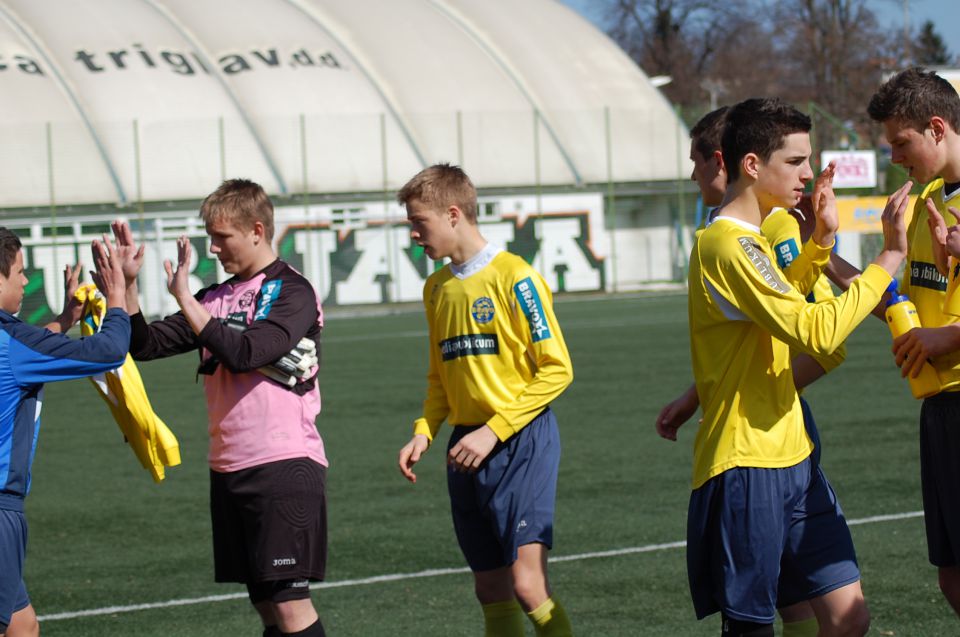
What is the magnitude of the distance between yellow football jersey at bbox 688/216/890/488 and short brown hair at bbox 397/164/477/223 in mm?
A: 1250

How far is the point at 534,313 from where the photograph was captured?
17.0 feet

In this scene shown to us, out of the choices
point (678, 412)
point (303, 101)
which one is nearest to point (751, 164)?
point (678, 412)

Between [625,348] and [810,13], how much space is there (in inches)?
1616

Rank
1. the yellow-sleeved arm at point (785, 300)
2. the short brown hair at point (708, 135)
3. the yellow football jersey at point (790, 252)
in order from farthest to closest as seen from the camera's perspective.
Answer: the short brown hair at point (708, 135), the yellow football jersey at point (790, 252), the yellow-sleeved arm at point (785, 300)

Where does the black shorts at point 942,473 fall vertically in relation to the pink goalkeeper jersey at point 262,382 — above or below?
below

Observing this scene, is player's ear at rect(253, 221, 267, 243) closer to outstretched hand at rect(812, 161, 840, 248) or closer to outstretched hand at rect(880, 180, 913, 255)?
outstretched hand at rect(812, 161, 840, 248)

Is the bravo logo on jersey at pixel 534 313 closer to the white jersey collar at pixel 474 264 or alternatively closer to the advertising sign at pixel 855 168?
the white jersey collar at pixel 474 264

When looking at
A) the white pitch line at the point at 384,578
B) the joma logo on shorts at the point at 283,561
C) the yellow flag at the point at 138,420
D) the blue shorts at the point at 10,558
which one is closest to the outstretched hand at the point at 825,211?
the joma logo on shorts at the point at 283,561

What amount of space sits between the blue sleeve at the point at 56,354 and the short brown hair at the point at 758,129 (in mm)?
2019

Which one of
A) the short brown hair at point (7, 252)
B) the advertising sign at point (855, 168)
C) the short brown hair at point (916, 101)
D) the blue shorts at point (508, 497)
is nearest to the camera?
the short brown hair at point (916, 101)

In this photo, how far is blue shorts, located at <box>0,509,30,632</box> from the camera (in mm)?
4613

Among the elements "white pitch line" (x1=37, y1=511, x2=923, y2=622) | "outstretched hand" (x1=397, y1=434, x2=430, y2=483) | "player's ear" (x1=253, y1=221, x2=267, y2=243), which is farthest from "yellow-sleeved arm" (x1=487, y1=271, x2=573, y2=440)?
"white pitch line" (x1=37, y1=511, x2=923, y2=622)

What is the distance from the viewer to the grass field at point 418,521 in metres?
6.57

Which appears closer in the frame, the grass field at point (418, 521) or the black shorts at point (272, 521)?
the black shorts at point (272, 521)
